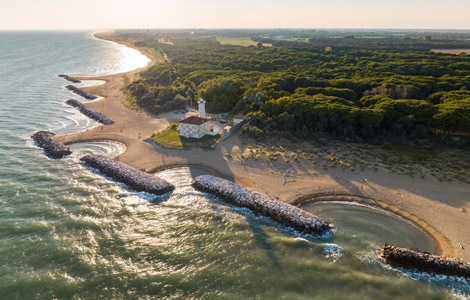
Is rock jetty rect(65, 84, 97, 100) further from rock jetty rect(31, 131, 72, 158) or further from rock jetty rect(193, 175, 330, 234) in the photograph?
rock jetty rect(193, 175, 330, 234)

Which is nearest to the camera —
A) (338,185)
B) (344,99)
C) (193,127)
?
(338,185)

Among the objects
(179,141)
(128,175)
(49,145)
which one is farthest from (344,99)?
(49,145)

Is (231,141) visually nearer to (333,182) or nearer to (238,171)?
(238,171)

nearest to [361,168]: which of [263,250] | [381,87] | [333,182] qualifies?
[333,182]

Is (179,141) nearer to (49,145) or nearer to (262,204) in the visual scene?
(49,145)

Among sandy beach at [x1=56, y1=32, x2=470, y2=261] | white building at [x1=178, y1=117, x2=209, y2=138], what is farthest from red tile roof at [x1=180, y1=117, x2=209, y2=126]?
sandy beach at [x1=56, y1=32, x2=470, y2=261]

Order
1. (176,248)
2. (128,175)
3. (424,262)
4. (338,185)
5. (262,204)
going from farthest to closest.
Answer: (128,175) → (338,185) → (262,204) → (176,248) → (424,262)

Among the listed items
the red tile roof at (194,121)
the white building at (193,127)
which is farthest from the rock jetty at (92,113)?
the red tile roof at (194,121)
